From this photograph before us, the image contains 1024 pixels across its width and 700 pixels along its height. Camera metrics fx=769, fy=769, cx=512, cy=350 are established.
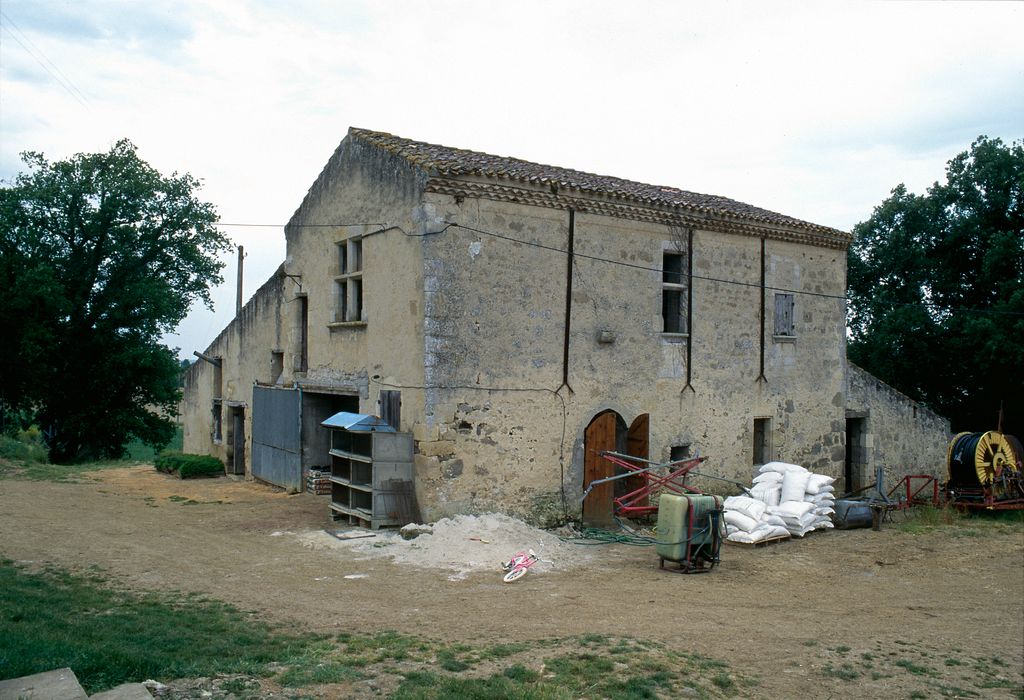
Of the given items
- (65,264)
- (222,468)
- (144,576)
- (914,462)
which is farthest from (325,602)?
(65,264)

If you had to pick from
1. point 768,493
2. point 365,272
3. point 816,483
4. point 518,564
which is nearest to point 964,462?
point 816,483

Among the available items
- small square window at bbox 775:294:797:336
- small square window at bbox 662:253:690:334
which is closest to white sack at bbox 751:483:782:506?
small square window at bbox 662:253:690:334

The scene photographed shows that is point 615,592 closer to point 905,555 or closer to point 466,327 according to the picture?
point 466,327

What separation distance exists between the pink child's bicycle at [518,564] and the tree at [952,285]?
1691 centimetres

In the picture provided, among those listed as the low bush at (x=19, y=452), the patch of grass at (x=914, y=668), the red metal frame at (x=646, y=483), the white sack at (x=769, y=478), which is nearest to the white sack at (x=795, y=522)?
the white sack at (x=769, y=478)

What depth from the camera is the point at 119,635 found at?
252 inches

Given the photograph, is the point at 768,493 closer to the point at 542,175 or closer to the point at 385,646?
the point at 542,175

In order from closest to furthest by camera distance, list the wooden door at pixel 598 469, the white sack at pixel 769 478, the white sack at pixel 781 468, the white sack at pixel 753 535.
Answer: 1. the white sack at pixel 753 535
2. the wooden door at pixel 598 469
3. the white sack at pixel 769 478
4. the white sack at pixel 781 468

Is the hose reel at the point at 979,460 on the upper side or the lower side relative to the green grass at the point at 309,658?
upper

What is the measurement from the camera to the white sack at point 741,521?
42.0 ft

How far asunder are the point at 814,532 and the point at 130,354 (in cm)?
2160

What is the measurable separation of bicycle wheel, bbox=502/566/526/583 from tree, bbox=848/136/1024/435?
56.9 ft

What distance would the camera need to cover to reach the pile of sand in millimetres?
10594

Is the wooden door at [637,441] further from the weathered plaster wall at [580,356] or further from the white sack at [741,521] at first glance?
the white sack at [741,521]
